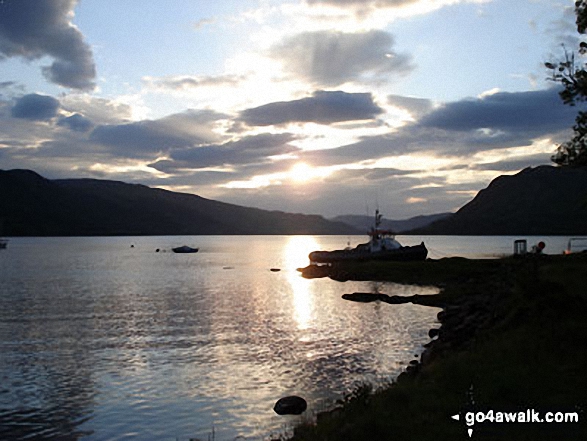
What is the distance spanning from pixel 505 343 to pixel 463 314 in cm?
1421

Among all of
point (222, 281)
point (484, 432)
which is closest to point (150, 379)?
point (484, 432)

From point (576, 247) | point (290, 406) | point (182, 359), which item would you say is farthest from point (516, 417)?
point (576, 247)

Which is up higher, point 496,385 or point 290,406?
point 496,385

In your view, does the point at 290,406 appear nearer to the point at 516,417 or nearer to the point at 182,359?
the point at 516,417

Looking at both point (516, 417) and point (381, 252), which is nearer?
point (516, 417)

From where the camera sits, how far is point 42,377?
22.2 m

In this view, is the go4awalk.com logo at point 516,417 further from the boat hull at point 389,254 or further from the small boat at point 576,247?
the boat hull at point 389,254

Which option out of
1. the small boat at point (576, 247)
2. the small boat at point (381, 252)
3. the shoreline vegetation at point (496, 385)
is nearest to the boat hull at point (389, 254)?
the small boat at point (381, 252)

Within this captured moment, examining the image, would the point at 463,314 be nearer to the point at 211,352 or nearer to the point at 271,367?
the point at 271,367

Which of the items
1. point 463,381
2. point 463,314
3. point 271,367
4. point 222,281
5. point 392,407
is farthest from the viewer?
point 222,281

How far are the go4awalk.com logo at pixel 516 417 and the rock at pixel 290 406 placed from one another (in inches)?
297

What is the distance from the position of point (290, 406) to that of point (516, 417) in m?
8.48

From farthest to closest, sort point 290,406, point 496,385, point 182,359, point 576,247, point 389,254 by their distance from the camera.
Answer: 1. point 576,247
2. point 389,254
3. point 182,359
4. point 290,406
5. point 496,385

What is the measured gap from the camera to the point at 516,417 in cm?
1071
